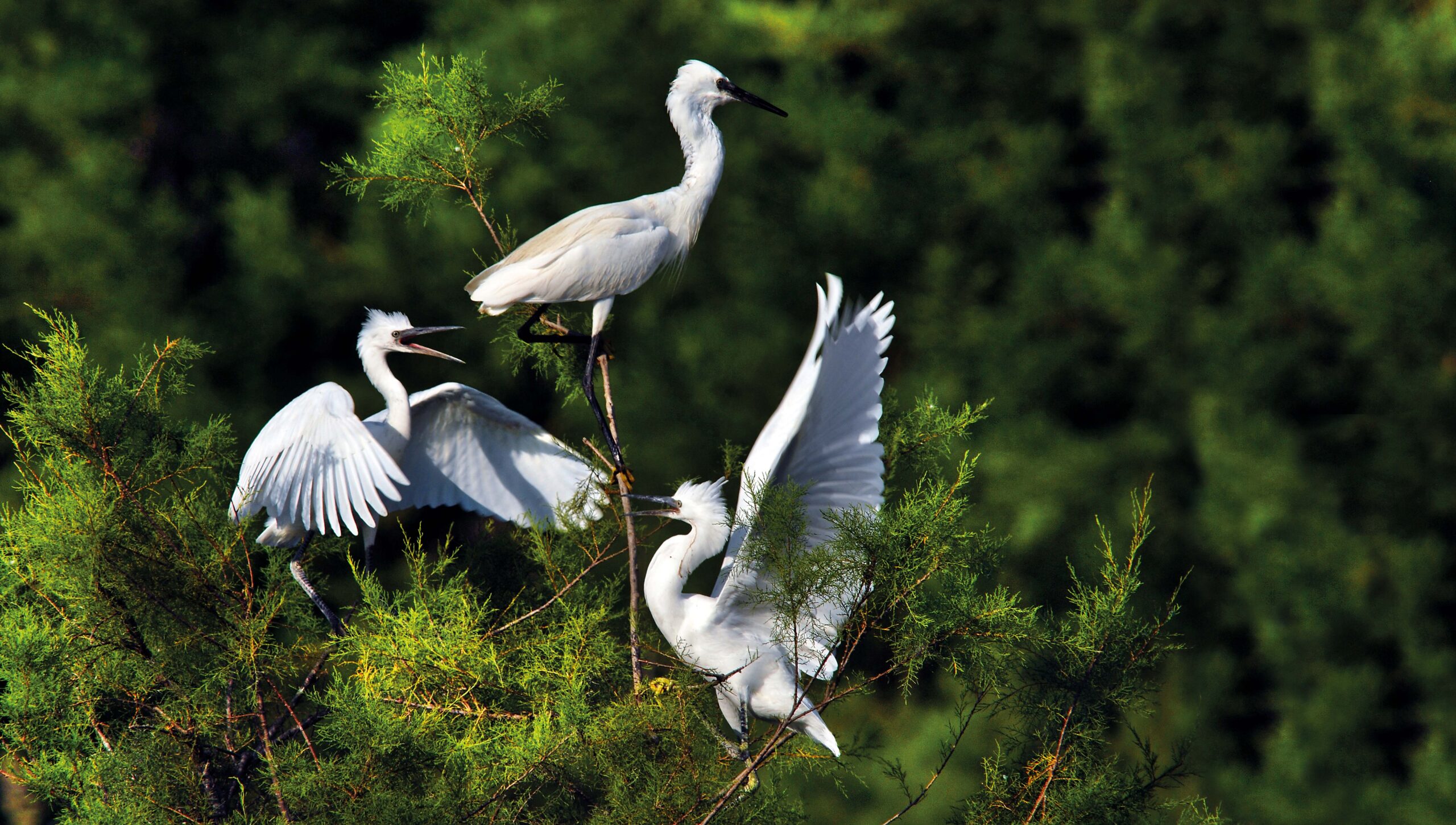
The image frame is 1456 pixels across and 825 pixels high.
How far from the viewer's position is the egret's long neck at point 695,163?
246 centimetres

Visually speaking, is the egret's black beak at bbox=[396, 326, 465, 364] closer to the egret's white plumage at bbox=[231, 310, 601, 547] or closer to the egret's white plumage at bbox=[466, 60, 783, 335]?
the egret's white plumage at bbox=[231, 310, 601, 547]

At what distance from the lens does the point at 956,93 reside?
293 inches

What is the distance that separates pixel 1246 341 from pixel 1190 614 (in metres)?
1.37

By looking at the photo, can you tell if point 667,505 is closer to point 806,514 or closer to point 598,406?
point 598,406

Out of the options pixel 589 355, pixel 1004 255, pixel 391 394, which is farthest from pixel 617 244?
pixel 1004 255

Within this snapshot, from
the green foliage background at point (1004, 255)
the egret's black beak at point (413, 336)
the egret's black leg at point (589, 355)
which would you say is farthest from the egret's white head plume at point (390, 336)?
the green foliage background at point (1004, 255)

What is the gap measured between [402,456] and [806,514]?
3.24ft

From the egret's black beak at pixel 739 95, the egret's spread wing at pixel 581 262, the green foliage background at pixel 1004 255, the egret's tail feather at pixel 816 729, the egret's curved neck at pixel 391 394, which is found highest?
the egret's black beak at pixel 739 95

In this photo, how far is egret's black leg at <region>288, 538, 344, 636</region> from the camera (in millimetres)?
2240

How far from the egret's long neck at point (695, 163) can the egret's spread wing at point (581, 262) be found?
0.28ft

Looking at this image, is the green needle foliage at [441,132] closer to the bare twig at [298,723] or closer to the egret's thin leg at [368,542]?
the egret's thin leg at [368,542]

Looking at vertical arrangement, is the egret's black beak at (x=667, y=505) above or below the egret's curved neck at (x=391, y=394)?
below

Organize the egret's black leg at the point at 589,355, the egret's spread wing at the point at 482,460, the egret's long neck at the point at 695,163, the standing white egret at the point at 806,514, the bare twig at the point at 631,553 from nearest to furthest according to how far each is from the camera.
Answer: the standing white egret at the point at 806,514 → the bare twig at the point at 631,553 → the egret's black leg at the point at 589,355 → the egret's long neck at the point at 695,163 → the egret's spread wing at the point at 482,460

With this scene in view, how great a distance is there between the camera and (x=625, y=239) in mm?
2295
